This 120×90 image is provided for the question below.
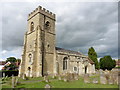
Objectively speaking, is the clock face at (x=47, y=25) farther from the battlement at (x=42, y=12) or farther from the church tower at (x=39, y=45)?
the battlement at (x=42, y=12)

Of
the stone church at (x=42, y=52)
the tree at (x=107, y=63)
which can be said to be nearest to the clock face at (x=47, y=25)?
the stone church at (x=42, y=52)

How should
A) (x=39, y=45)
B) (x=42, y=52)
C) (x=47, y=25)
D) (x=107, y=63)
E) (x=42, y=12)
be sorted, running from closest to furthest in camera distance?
1. (x=39, y=45)
2. (x=42, y=52)
3. (x=42, y=12)
4. (x=47, y=25)
5. (x=107, y=63)

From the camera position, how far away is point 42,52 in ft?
68.5

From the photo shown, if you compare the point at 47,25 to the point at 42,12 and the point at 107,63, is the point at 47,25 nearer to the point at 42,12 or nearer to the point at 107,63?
the point at 42,12

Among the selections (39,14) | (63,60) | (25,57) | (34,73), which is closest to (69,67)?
(63,60)

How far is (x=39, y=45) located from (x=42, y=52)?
2.01 meters

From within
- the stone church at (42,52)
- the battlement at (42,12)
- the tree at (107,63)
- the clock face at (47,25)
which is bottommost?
the tree at (107,63)

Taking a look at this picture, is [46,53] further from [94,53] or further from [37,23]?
[94,53]

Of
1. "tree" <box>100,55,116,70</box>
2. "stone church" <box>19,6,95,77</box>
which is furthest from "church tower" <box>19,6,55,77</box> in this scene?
"tree" <box>100,55,116,70</box>

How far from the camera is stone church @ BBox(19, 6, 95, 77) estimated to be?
19.6 meters

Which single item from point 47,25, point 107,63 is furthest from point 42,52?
point 107,63

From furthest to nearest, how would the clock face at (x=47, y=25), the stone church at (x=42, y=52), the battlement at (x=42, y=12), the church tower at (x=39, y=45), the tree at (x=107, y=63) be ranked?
the tree at (x=107, y=63) < the clock face at (x=47, y=25) < the battlement at (x=42, y=12) < the stone church at (x=42, y=52) < the church tower at (x=39, y=45)

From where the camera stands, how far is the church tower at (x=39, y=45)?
1939cm

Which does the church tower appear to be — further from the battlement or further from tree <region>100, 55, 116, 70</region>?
tree <region>100, 55, 116, 70</region>
